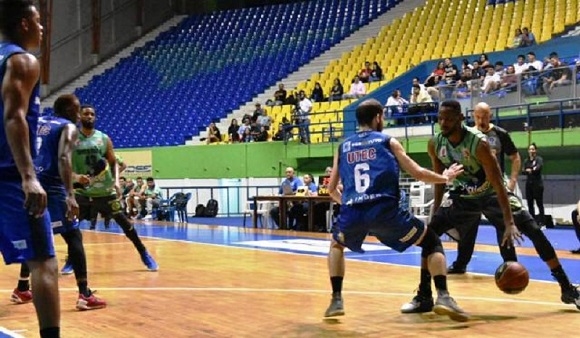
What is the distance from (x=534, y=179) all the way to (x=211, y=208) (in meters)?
11.3

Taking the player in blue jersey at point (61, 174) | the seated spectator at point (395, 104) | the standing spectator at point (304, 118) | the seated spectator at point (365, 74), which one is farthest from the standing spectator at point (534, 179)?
the player in blue jersey at point (61, 174)

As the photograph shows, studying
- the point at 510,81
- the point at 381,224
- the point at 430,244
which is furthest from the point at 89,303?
the point at 510,81

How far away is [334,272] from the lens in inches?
253

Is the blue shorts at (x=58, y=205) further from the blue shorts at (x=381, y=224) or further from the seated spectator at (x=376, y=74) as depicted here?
the seated spectator at (x=376, y=74)

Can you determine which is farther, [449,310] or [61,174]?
[61,174]

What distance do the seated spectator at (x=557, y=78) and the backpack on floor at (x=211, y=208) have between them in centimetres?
1175

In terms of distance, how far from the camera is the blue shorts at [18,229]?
166 inches

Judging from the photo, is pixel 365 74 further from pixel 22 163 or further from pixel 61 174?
pixel 22 163

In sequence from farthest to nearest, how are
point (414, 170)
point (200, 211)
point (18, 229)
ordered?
point (200, 211) < point (414, 170) < point (18, 229)

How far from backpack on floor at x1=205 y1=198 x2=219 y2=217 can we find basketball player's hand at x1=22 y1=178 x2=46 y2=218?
21.0m

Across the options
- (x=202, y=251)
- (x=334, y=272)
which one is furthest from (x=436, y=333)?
(x=202, y=251)

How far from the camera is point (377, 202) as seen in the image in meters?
6.11

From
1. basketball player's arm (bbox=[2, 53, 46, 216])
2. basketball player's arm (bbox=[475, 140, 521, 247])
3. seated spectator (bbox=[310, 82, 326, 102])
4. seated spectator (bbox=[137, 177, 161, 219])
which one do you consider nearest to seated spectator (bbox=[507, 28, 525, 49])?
seated spectator (bbox=[310, 82, 326, 102])

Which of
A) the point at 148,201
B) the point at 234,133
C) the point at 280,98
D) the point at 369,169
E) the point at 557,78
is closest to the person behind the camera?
the point at 369,169
